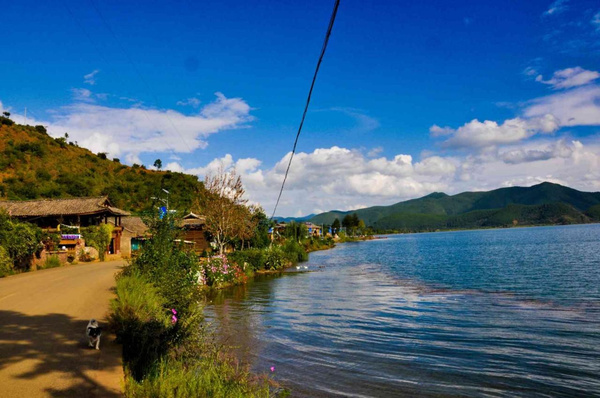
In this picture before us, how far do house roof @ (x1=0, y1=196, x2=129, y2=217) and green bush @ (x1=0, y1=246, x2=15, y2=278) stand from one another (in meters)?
14.8

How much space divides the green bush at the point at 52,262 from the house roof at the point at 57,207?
9.64 m

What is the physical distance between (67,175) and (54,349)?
71515 mm

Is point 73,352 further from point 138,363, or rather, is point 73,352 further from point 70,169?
point 70,169

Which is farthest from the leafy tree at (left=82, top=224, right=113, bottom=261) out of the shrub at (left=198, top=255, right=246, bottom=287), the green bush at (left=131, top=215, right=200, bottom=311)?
the green bush at (left=131, top=215, right=200, bottom=311)

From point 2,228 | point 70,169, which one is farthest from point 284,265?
point 70,169

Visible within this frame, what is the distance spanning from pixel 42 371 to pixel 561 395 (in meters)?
10.8

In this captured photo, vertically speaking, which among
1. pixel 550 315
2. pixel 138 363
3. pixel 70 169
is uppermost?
pixel 70 169

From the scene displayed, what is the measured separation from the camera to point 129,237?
48406 mm

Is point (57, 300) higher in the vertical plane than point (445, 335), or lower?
higher

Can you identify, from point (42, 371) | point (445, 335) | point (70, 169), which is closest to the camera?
point (42, 371)

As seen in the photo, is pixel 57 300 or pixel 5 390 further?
pixel 57 300

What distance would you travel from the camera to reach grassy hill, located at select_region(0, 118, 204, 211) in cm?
6431

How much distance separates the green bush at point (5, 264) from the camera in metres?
22.8

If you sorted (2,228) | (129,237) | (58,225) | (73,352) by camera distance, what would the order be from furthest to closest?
(129,237) → (58,225) → (2,228) → (73,352)
